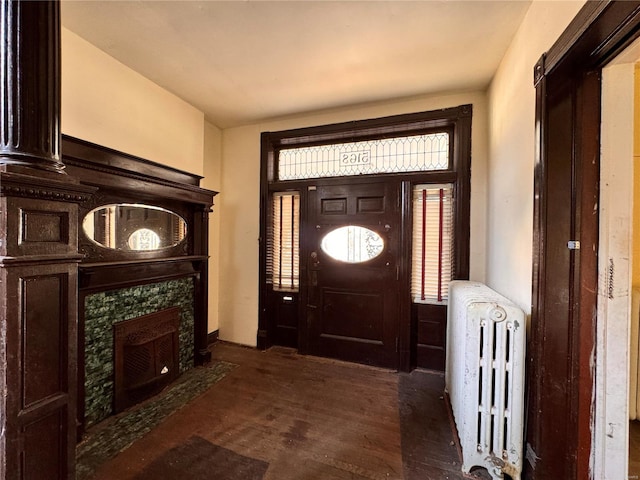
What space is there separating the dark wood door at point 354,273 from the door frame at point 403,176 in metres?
0.08

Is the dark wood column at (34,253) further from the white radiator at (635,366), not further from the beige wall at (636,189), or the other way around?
the white radiator at (635,366)

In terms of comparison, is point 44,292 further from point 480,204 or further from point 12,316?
point 480,204

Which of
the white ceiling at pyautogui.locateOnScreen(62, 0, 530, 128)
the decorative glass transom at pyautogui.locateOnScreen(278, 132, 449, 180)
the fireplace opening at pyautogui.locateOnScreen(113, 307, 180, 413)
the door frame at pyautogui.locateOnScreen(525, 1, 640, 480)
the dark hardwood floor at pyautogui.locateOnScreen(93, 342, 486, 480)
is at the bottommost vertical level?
the dark hardwood floor at pyautogui.locateOnScreen(93, 342, 486, 480)

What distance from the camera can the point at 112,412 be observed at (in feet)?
6.82

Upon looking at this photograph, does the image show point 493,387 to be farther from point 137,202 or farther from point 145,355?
point 137,202

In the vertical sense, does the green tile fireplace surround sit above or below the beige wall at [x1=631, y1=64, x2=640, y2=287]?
below

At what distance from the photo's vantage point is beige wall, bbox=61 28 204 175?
1915 millimetres

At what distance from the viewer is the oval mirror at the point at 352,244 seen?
2902 millimetres

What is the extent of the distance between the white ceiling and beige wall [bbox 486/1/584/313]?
7.9 inches

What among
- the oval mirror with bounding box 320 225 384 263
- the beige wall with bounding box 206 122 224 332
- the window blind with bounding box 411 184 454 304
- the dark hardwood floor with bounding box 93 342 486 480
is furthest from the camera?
the beige wall with bounding box 206 122 224 332

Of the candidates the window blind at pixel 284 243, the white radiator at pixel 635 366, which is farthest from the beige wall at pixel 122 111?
the white radiator at pixel 635 366

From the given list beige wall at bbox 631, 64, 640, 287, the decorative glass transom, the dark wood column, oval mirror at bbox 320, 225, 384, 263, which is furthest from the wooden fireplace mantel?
beige wall at bbox 631, 64, 640, 287

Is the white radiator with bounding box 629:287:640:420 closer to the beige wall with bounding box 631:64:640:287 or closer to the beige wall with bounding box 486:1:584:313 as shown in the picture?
the beige wall with bounding box 631:64:640:287

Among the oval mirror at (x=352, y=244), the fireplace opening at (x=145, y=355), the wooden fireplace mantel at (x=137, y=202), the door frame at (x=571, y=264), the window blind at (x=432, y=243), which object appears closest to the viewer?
the door frame at (x=571, y=264)
